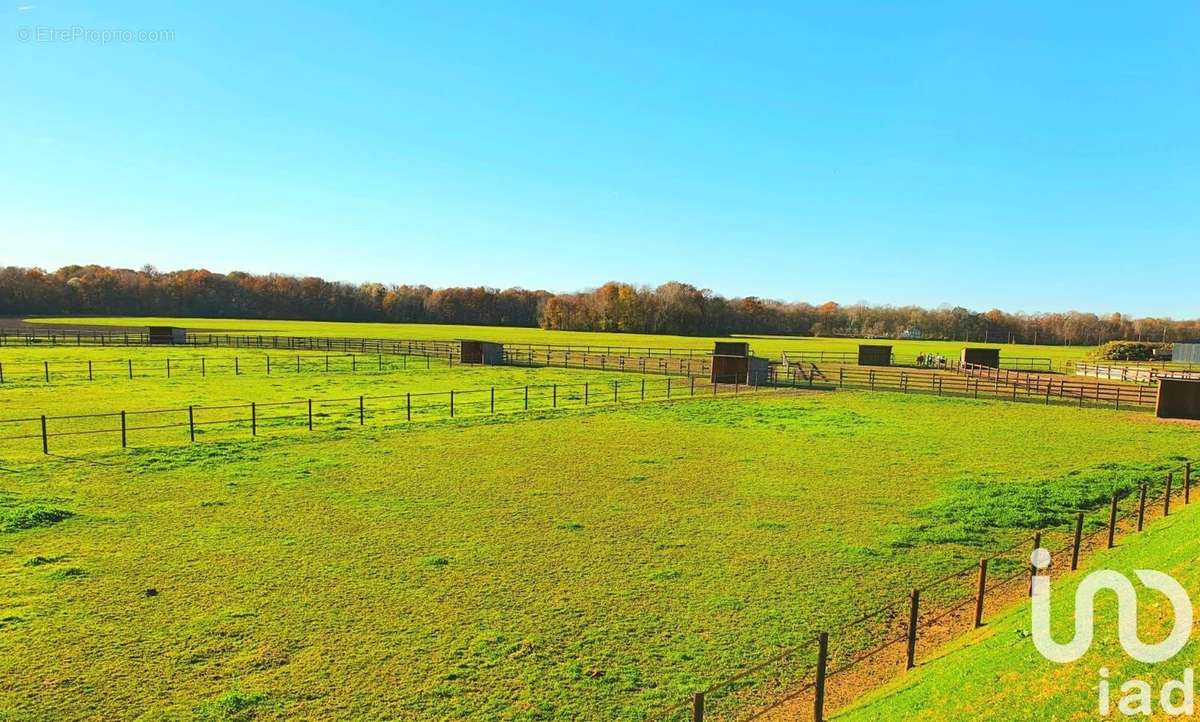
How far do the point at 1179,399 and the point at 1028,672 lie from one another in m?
32.5

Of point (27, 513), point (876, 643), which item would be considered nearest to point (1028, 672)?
point (876, 643)

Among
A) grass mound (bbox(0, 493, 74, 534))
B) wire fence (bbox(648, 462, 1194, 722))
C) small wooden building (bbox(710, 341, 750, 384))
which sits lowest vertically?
grass mound (bbox(0, 493, 74, 534))

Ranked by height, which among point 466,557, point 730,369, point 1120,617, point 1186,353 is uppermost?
point 1186,353

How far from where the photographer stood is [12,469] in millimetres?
17297

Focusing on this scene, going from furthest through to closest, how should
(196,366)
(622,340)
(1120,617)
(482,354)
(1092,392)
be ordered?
(622,340) < (482,354) < (196,366) < (1092,392) < (1120,617)

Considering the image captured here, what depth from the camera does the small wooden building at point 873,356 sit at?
62.3 m

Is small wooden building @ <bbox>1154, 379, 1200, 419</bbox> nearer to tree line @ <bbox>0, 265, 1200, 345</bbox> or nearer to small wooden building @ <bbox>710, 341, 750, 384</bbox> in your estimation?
small wooden building @ <bbox>710, 341, 750, 384</bbox>

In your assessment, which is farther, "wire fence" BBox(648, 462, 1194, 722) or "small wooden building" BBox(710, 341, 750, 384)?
"small wooden building" BBox(710, 341, 750, 384)

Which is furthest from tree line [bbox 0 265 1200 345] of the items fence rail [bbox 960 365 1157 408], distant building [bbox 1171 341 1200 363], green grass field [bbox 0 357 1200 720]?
green grass field [bbox 0 357 1200 720]

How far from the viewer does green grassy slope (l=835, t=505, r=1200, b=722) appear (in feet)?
18.3

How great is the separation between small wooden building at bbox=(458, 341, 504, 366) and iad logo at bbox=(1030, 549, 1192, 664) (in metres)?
47.4

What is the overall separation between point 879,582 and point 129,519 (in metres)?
13.7

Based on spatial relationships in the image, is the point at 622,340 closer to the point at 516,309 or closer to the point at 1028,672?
the point at 516,309

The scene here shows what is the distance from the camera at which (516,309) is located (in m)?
180
